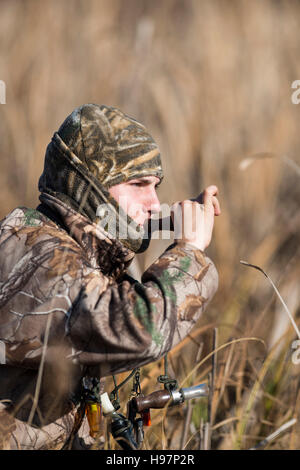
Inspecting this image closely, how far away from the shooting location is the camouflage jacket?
124 centimetres

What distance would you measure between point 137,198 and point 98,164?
12 cm

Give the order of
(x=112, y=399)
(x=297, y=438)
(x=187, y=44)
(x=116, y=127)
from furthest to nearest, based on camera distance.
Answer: (x=187, y=44) < (x=297, y=438) < (x=112, y=399) < (x=116, y=127)

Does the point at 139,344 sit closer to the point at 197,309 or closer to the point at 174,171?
the point at 197,309

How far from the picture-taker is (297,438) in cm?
192

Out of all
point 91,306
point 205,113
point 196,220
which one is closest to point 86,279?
point 91,306

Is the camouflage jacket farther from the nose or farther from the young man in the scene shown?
the nose

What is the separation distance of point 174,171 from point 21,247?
1.69 metres

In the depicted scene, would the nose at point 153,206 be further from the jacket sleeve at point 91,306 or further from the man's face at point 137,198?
the jacket sleeve at point 91,306

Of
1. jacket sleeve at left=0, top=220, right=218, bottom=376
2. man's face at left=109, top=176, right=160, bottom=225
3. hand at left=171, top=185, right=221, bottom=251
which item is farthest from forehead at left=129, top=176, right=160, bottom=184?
jacket sleeve at left=0, top=220, right=218, bottom=376

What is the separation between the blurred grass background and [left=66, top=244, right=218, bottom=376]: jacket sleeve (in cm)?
86

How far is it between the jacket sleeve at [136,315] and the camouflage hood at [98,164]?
221mm

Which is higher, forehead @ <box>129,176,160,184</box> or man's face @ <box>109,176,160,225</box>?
forehead @ <box>129,176,160,184</box>

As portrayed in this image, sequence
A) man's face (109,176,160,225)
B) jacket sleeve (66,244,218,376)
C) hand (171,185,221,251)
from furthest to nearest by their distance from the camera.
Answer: man's face (109,176,160,225)
hand (171,185,221,251)
jacket sleeve (66,244,218,376)
